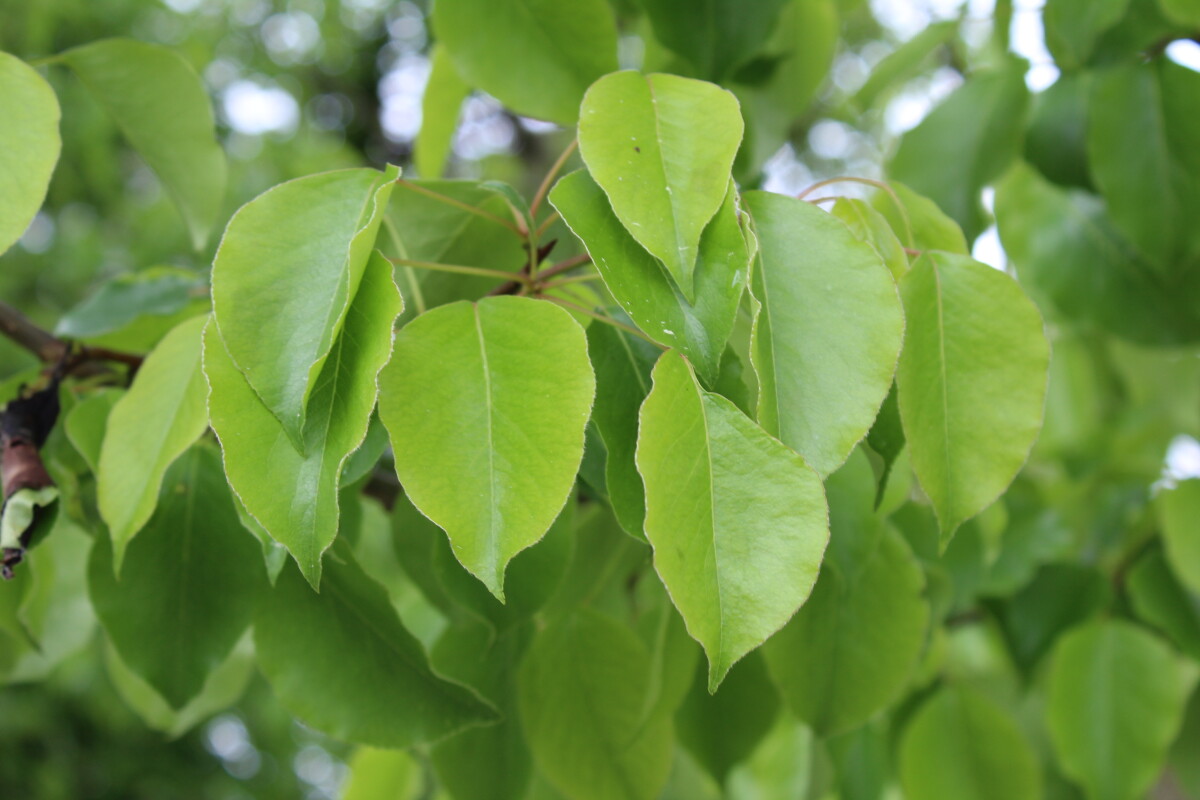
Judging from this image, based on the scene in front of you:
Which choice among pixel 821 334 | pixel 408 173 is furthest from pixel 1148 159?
pixel 408 173

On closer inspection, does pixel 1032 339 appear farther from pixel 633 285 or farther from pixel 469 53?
pixel 469 53

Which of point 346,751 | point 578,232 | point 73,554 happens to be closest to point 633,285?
point 578,232

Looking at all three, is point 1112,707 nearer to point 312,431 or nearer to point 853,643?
point 853,643

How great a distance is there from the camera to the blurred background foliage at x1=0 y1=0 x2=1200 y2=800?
721mm

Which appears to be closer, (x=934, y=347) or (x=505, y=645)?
(x=934, y=347)

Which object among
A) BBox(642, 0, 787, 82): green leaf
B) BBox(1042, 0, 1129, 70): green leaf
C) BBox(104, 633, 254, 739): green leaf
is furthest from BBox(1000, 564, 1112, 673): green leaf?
BBox(104, 633, 254, 739): green leaf

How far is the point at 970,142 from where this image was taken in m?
0.75

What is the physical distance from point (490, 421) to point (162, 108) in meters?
0.37

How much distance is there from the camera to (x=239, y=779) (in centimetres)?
321

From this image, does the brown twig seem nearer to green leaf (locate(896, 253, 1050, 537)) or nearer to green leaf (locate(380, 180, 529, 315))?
green leaf (locate(380, 180, 529, 315))

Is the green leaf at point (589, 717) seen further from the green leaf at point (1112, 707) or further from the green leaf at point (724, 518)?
the green leaf at point (1112, 707)

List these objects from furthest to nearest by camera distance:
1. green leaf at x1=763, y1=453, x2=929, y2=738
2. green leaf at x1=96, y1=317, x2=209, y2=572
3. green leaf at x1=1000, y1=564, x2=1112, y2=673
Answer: green leaf at x1=1000, y1=564, x2=1112, y2=673, green leaf at x1=763, y1=453, x2=929, y2=738, green leaf at x1=96, y1=317, x2=209, y2=572

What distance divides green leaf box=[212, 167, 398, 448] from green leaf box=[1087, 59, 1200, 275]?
20.9 inches

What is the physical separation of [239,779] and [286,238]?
3312 mm
